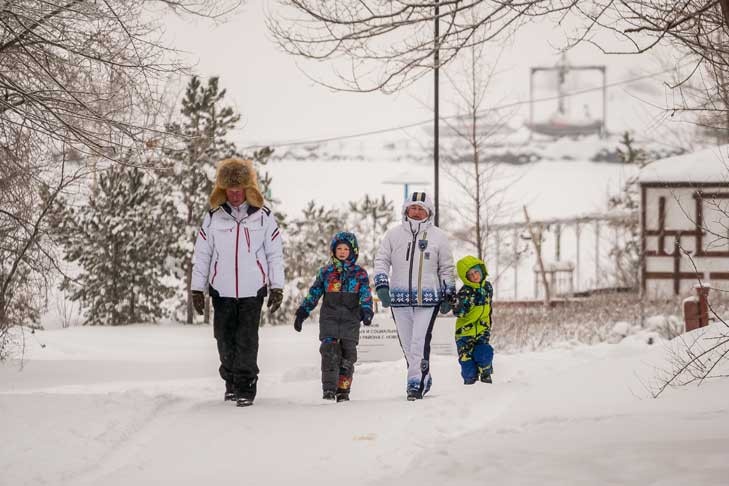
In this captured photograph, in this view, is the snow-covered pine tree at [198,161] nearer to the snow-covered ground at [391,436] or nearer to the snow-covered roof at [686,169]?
the snow-covered roof at [686,169]

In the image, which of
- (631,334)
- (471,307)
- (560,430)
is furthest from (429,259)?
(631,334)

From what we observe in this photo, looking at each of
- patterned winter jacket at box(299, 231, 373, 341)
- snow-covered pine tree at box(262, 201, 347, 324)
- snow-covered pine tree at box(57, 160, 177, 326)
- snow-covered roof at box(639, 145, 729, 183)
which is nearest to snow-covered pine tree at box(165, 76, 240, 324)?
snow-covered pine tree at box(57, 160, 177, 326)

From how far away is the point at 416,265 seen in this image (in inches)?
330

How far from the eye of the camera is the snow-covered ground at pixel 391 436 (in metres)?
5.11

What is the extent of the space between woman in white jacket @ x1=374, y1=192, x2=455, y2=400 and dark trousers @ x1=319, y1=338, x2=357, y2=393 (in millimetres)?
487

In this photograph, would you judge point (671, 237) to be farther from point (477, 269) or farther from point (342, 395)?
point (342, 395)

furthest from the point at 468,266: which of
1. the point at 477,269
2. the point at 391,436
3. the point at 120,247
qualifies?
the point at 120,247

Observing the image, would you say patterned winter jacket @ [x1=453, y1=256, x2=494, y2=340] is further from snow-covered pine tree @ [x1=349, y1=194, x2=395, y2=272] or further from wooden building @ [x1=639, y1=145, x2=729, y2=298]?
wooden building @ [x1=639, y1=145, x2=729, y2=298]

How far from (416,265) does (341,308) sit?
0.77 meters

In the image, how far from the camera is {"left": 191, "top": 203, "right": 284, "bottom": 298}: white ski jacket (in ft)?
25.2

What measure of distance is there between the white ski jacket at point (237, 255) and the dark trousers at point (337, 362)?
0.87m

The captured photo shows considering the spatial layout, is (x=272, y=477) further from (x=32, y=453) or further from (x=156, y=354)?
(x=156, y=354)

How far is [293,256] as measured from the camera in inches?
990

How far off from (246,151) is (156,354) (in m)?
9.53
